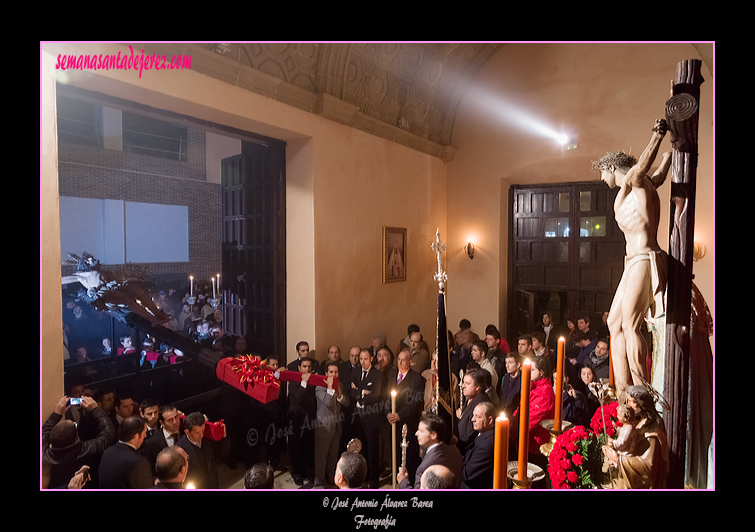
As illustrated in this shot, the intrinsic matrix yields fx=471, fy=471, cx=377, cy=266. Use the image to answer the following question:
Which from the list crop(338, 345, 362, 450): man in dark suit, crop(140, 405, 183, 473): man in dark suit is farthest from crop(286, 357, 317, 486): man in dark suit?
crop(140, 405, 183, 473): man in dark suit

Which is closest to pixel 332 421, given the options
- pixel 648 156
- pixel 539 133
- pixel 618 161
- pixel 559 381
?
pixel 559 381

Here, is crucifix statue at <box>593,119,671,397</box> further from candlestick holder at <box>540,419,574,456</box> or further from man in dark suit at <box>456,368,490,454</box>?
man in dark suit at <box>456,368,490,454</box>

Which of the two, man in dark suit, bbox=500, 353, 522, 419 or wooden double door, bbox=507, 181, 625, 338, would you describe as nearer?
man in dark suit, bbox=500, 353, 522, 419

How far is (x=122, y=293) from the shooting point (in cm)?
612

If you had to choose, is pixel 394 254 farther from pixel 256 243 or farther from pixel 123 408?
pixel 123 408

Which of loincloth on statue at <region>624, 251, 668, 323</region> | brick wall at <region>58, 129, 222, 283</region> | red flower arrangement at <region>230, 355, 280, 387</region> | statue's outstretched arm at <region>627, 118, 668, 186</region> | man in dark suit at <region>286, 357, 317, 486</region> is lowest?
man in dark suit at <region>286, 357, 317, 486</region>

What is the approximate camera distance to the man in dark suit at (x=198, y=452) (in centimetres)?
365

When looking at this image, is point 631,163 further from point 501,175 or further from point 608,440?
point 501,175

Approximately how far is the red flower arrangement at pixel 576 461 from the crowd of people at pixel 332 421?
58cm

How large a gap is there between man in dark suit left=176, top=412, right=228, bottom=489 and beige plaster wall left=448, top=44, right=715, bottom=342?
21.2 feet

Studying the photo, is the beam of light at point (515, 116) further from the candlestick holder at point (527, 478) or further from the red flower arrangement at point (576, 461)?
the candlestick holder at point (527, 478)

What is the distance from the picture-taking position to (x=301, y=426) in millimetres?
5336

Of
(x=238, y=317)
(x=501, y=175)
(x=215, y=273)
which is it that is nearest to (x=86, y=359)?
(x=238, y=317)

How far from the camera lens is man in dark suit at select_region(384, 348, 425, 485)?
15.6ft
